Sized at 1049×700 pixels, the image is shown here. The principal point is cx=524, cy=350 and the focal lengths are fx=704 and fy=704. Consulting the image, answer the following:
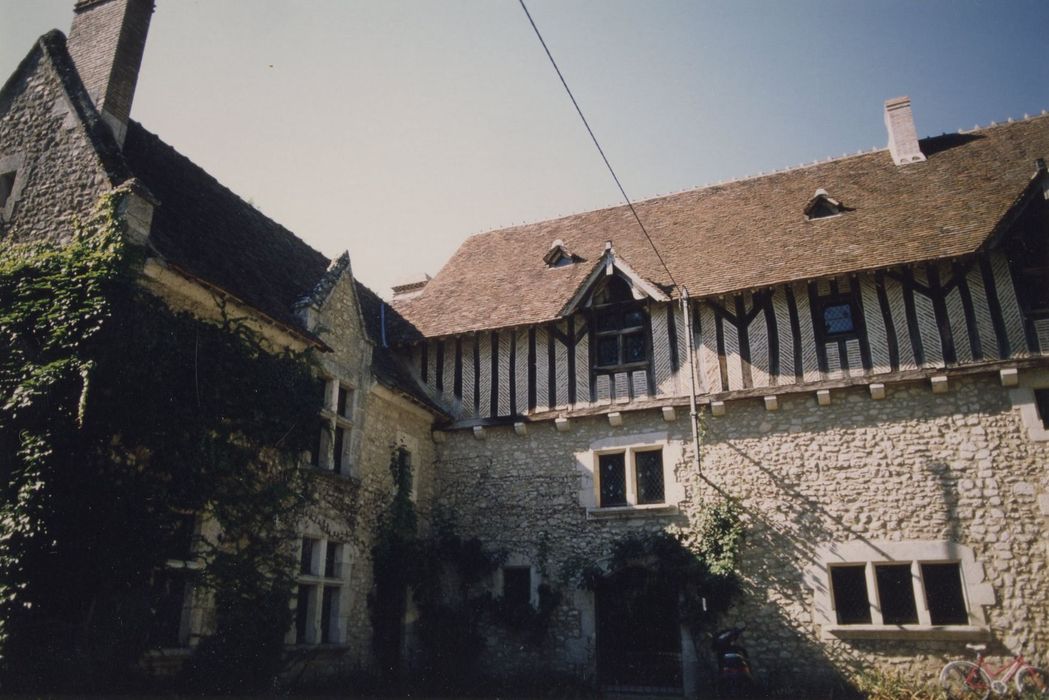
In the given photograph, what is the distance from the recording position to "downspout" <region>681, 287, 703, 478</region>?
35.6 ft

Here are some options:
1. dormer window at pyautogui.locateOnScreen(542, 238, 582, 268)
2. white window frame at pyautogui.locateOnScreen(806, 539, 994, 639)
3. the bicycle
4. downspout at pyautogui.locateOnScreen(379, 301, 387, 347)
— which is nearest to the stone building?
white window frame at pyautogui.locateOnScreen(806, 539, 994, 639)

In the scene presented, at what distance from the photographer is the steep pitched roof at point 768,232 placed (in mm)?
10859

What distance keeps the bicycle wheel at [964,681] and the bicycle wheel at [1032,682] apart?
36 cm

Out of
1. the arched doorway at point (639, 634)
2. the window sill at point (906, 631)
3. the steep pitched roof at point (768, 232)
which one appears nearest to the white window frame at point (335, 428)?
the steep pitched roof at point (768, 232)

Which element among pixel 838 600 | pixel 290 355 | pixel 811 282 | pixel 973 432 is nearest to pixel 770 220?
pixel 811 282

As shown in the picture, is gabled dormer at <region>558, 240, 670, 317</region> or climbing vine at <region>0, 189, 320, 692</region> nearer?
climbing vine at <region>0, 189, 320, 692</region>

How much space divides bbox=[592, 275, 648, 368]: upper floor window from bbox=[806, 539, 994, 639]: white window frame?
13.5 feet

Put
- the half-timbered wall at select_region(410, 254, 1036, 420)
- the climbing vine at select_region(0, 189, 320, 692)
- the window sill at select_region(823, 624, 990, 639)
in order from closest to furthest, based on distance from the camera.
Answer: the climbing vine at select_region(0, 189, 320, 692)
the window sill at select_region(823, 624, 990, 639)
the half-timbered wall at select_region(410, 254, 1036, 420)

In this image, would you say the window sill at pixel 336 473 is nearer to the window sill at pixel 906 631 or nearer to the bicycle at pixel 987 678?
the window sill at pixel 906 631

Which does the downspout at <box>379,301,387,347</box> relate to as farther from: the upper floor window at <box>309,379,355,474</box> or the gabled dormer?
the gabled dormer

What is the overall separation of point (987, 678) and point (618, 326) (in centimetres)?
688

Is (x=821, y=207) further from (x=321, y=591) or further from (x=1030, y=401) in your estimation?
(x=321, y=591)

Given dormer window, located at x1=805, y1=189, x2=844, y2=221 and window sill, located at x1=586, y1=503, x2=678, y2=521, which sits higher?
dormer window, located at x1=805, y1=189, x2=844, y2=221

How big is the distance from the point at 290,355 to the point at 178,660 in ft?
12.2
